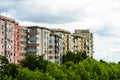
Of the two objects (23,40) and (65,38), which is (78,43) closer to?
(65,38)

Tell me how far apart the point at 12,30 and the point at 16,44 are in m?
5.63

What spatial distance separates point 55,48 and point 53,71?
6617 centimetres

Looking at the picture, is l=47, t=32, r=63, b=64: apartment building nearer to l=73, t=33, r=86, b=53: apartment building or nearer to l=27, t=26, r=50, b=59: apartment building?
l=27, t=26, r=50, b=59: apartment building

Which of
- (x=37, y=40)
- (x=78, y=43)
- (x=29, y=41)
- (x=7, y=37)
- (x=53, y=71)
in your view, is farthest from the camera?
(x=78, y=43)

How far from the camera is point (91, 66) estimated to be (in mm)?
94250

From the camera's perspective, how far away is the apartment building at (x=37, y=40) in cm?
13000

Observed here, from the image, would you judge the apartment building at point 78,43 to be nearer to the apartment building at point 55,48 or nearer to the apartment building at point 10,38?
the apartment building at point 55,48

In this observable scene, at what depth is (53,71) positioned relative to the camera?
75.4 meters

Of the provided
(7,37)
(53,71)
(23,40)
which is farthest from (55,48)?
(53,71)

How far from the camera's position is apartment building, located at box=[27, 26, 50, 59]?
13000 centimetres

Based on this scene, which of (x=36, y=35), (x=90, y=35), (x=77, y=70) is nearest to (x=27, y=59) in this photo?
(x=77, y=70)

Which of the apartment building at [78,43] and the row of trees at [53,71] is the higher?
the apartment building at [78,43]

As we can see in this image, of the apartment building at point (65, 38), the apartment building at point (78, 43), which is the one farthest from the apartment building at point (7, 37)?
the apartment building at point (78, 43)

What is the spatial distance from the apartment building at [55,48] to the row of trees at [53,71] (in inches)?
1286
